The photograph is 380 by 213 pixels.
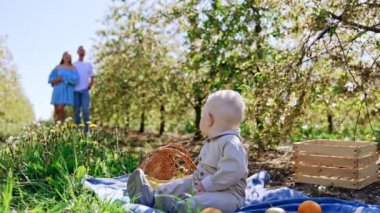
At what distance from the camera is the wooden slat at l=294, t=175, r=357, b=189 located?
5969mm

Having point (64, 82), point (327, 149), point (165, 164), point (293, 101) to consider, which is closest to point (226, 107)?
point (165, 164)

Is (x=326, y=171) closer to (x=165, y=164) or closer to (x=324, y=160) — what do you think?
(x=324, y=160)

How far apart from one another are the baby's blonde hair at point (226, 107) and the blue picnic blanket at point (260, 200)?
0.70 metres

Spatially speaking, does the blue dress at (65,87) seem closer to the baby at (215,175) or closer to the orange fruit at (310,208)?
the baby at (215,175)

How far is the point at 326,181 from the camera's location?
6121 mm

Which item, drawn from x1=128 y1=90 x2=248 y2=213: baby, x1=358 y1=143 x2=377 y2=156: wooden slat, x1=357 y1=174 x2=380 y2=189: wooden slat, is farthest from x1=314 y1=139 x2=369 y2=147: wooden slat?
x1=128 y1=90 x2=248 y2=213: baby

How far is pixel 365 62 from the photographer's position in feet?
22.9

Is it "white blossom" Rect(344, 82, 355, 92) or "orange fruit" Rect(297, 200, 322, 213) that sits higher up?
"white blossom" Rect(344, 82, 355, 92)

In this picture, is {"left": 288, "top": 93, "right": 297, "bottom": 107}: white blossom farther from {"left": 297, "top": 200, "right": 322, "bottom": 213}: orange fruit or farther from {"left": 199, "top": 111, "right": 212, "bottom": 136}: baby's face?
{"left": 297, "top": 200, "right": 322, "bottom": 213}: orange fruit

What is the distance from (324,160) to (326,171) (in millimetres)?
134

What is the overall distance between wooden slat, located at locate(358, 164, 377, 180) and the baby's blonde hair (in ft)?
8.91

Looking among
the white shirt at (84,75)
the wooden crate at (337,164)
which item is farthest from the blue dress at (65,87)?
the wooden crate at (337,164)

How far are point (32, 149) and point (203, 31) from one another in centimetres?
380

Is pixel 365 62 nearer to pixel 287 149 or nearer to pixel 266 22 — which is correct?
pixel 266 22
